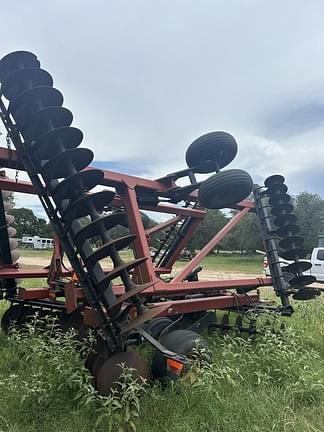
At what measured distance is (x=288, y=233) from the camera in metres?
5.64

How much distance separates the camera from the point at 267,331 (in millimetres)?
4414

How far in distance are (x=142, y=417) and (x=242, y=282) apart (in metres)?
2.67

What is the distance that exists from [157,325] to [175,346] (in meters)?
0.69

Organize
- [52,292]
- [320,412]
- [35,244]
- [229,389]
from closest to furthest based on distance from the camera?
[320,412] < [229,389] < [52,292] < [35,244]

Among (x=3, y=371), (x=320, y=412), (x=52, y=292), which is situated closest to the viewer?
(x=320, y=412)

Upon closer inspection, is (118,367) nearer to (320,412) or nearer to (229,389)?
(229,389)

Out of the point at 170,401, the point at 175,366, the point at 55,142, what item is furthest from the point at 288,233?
the point at 55,142

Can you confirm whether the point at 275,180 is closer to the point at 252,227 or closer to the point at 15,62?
the point at 15,62

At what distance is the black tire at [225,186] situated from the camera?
404 cm

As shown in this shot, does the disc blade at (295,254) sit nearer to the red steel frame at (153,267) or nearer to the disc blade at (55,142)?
the red steel frame at (153,267)

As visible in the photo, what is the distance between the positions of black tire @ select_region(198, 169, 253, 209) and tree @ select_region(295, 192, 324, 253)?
94.5ft

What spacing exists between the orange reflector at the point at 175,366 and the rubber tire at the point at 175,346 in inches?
8.9

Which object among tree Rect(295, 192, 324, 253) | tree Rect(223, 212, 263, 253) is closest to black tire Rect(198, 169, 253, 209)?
tree Rect(295, 192, 324, 253)

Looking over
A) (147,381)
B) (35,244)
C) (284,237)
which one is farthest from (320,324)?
(35,244)
